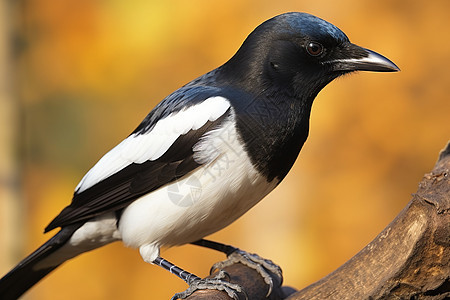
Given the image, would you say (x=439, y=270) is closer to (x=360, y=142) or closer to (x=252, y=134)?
(x=252, y=134)

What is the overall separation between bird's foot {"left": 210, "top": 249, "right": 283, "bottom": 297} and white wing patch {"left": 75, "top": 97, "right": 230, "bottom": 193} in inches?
19.6

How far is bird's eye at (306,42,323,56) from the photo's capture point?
222 centimetres

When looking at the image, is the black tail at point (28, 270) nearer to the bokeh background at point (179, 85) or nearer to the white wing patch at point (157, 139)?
the white wing patch at point (157, 139)

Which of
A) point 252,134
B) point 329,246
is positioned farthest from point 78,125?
point 252,134

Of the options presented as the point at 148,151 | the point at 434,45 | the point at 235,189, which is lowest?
the point at 235,189

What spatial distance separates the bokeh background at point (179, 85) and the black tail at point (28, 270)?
208 cm

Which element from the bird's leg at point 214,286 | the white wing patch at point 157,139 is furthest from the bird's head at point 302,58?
the bird's leg at point 214,286

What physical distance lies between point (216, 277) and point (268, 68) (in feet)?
2.31

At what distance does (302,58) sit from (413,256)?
2.54 feet

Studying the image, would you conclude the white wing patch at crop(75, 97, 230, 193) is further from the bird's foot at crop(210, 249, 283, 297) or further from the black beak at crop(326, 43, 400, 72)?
the bird's foot at crop(210, 249, 283, 297)

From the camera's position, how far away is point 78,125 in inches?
194

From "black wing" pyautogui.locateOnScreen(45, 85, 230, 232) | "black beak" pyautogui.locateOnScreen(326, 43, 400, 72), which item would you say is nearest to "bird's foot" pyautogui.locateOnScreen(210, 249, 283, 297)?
"black wing" pyautogui.locateOnScreen(45, 85, 230, 232)

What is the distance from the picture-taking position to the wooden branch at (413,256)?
176 centimetres

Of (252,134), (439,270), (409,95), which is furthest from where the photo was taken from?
(409,95)
